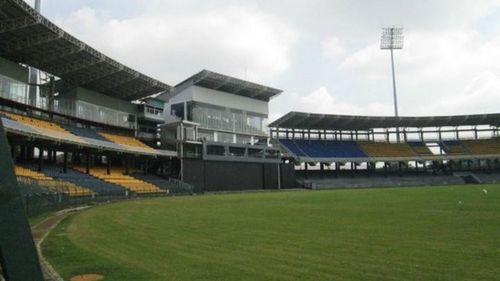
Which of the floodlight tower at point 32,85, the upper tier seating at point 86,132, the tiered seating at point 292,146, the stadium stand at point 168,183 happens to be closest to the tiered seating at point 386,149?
the tiered seating at point 292,146

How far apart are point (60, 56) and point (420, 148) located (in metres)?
69.8

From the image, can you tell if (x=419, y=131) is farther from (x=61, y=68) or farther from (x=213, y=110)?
(x=61, y=68)

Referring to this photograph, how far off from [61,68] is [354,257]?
46.7 meters

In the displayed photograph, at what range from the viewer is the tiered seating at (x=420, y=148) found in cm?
8912

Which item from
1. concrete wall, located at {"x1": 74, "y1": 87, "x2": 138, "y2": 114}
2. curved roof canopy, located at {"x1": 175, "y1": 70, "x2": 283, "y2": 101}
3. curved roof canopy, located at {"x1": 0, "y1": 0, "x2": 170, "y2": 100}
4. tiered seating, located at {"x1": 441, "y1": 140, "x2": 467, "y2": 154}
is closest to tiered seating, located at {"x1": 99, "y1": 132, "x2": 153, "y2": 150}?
concrete wall, located at {"x1": 74, "y1": 87, "x2": 138, "y2": 114}

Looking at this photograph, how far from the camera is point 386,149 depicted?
89.2 metres

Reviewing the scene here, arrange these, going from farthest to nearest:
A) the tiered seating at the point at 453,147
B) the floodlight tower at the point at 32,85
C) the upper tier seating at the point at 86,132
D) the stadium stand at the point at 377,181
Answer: the tiered seating at the point at 453,147 < the stadium stand at the point at 377,181 < the upper tier seating at the point at 86,132 < the floodlight tower at the point at 32,85

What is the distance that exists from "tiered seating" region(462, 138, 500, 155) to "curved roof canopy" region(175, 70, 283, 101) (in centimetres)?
3975

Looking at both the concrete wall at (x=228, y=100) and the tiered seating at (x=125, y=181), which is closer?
the tiered seating at (x=125, y=181)

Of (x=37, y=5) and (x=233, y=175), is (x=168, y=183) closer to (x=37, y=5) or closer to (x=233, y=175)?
(x=233, y=175)

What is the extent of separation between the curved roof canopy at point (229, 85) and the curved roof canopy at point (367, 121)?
17.7 ft

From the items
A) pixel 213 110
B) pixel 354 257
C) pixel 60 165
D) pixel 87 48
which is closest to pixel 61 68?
pixel 87 48

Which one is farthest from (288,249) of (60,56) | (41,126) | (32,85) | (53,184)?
(32,85)

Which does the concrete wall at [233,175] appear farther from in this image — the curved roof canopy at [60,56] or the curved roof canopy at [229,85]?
the curved roof canopy at [229,85]
